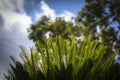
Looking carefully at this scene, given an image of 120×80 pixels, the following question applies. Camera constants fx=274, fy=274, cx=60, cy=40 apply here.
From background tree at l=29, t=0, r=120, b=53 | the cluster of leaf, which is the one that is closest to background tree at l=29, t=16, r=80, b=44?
background tree at l=29, t=0, r=120, b=53

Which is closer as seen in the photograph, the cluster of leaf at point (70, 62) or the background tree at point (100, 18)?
the cluster of leaf at point (70, 62)

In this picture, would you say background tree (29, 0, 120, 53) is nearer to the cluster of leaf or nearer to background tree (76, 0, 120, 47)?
background tree (76, 0, 120, 47)

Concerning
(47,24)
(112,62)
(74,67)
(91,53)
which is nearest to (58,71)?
(74,67)

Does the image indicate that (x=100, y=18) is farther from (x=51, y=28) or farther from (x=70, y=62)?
(x=70, y=62)

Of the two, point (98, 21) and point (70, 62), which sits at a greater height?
point (98, 21)

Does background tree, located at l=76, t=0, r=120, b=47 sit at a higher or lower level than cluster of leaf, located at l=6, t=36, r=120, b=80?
higher

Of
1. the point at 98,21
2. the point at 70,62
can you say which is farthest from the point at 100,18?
the point at 70,62

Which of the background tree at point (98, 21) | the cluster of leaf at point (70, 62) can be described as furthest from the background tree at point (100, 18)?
the cluster of leaf at point (70, 62)

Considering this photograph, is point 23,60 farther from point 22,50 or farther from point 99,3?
point 99,3

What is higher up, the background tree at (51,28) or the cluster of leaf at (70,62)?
the background tree at (51,28)

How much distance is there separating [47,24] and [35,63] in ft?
73.0

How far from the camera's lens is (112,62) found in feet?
9.45

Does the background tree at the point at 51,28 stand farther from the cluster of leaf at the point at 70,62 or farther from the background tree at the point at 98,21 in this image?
the cluster of leaf at the point at 70,62

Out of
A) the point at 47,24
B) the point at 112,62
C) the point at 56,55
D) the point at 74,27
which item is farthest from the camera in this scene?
the point at 47,24
